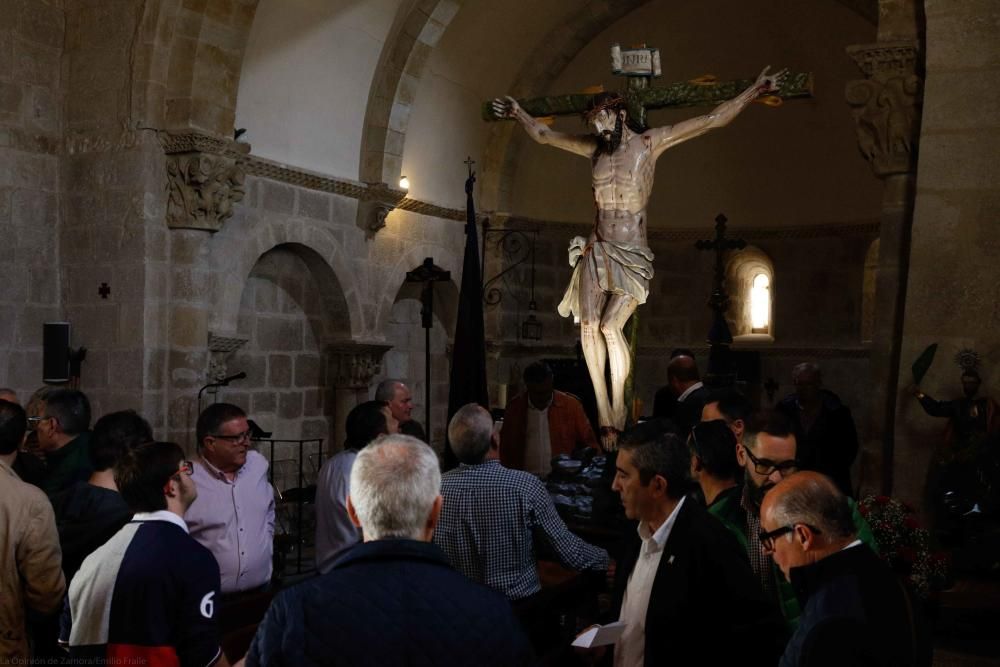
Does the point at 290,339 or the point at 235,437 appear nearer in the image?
the point at 235,437

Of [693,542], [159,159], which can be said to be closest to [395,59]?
[159,159]

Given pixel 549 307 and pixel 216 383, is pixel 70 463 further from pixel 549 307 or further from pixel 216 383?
pixel 549 307

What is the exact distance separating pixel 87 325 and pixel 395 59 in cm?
395

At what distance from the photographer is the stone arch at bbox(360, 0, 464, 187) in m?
10.3

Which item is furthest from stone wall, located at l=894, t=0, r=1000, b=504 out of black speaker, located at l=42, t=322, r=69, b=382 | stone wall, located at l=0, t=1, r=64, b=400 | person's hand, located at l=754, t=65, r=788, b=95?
stone wall, located at l=0, t=1, r=64, b=400

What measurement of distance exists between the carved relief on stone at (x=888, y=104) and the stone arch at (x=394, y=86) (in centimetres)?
487

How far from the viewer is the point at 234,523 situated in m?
→ 4.27

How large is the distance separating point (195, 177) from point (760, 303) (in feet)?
22.1

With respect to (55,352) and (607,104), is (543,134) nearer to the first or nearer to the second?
(607,104)

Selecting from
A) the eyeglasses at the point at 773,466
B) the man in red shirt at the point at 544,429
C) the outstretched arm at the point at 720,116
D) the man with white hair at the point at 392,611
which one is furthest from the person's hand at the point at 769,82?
the man with white hair at the point at 392,611

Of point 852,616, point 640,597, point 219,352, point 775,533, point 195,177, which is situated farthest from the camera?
point 219,352

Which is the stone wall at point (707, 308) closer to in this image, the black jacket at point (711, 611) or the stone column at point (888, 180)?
the stone column at point (888, 180)

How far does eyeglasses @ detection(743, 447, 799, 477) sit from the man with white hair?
158 cm

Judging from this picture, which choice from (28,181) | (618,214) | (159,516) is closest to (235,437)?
(159,516)
